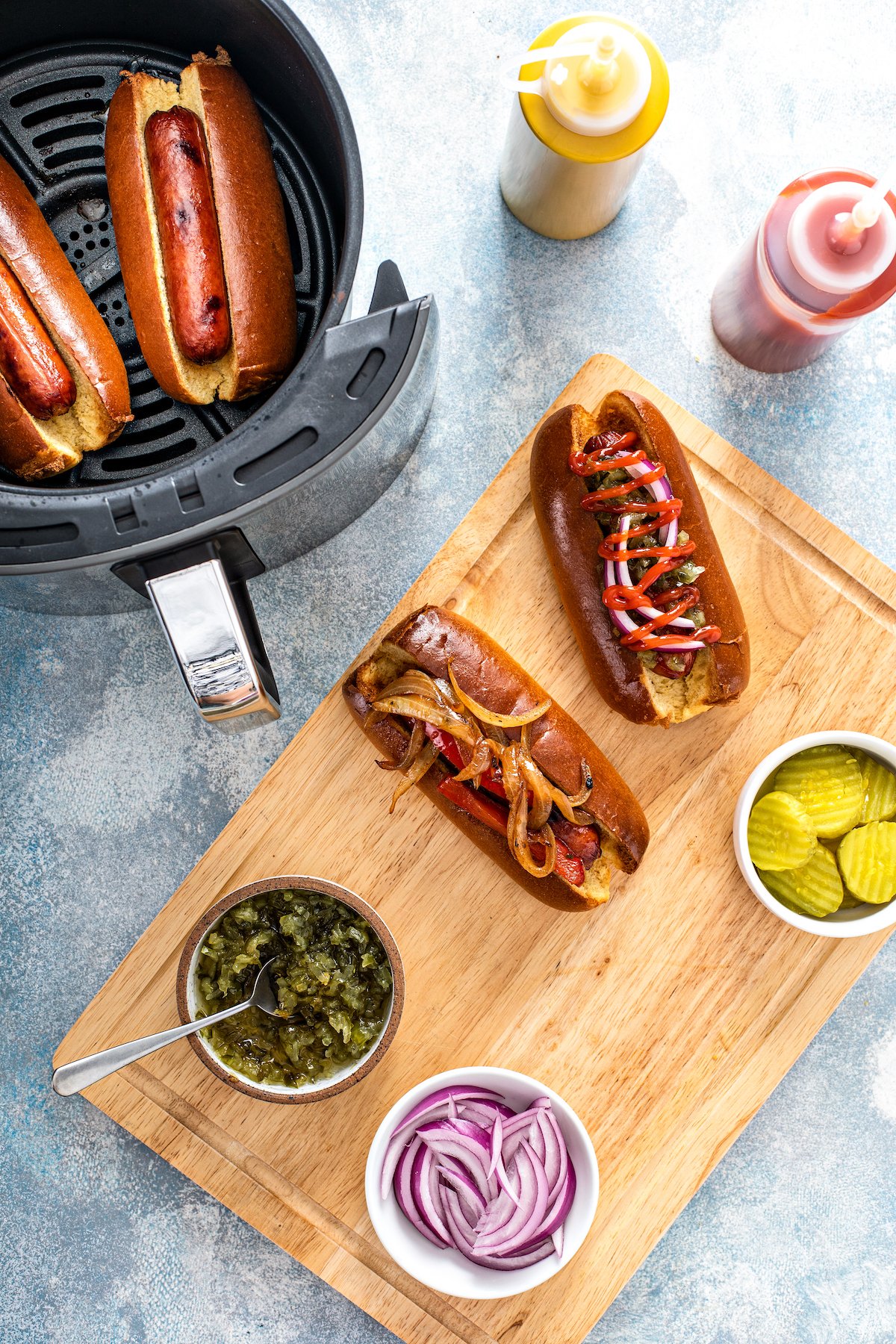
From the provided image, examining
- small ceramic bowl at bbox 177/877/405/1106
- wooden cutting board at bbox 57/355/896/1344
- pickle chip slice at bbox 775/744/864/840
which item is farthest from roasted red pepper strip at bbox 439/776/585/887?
pickle chip slice at bbox 775/744/864/840

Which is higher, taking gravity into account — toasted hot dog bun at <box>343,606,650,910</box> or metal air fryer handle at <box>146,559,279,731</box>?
metal air fryer handle at <box>146,559,279,731</box>

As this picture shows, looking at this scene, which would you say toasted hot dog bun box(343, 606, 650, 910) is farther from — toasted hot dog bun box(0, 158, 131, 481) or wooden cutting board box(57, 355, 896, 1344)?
toasted hot dog bun box(0, 158, 131, 481)

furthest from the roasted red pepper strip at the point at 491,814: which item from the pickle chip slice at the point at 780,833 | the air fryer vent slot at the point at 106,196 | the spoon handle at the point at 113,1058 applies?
the air fryer vent slot at the point at 106,196

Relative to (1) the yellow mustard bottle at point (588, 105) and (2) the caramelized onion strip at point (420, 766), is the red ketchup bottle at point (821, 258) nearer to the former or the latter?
(1) the yellow mustard bottle at point (588, 105)

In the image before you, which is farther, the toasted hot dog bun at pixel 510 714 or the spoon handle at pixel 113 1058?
the toasted hot dog bun at pixel 510 714

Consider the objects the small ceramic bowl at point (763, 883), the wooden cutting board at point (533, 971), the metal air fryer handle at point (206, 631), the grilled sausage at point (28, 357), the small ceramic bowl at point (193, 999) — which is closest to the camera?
the metal air fryer handle at point (206, 631)

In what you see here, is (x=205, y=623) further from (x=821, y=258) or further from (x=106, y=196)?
(x=821, y=258)
